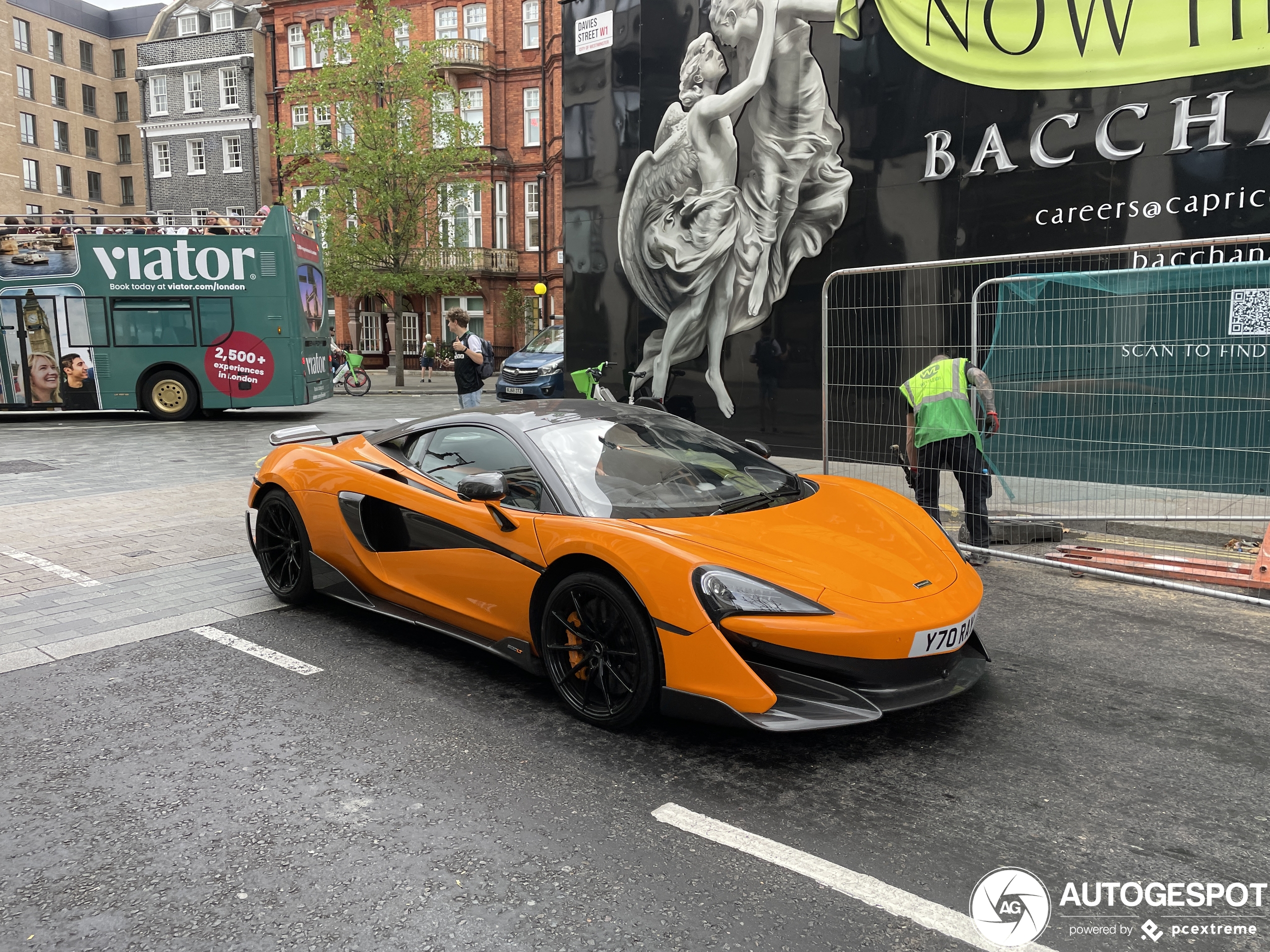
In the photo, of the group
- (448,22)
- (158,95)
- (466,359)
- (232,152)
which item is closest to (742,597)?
(466,359)

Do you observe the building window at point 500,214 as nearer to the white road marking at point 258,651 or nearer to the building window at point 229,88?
the building window at point 229,88

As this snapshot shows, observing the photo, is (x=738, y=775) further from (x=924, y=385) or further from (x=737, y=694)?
(x=924, y=385)

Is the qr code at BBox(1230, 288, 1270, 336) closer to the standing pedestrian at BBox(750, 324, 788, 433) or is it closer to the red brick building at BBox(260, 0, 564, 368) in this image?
the standing pedestrian at BBox(750, 324, 788, 433)

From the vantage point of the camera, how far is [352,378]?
26.1 meters

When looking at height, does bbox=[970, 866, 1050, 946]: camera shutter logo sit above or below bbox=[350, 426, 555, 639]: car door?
below

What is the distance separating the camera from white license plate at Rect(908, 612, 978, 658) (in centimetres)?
332

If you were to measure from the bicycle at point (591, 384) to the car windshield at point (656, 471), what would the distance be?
748 cm

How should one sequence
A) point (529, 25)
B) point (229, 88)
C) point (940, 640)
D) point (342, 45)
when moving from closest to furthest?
point (940, 640), point (342, 45), point (529, 25), point (229, 88)

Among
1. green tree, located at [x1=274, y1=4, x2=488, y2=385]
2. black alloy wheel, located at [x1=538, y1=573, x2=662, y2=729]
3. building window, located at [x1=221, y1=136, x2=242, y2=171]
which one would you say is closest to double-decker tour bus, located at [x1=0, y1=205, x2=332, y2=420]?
green tree, located at [x1=274, y1=4, x2=488, y2=385]

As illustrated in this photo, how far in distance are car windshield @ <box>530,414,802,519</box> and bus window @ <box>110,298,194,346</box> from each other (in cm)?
1503

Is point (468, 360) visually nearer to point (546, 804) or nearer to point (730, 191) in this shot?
point (730, 191)

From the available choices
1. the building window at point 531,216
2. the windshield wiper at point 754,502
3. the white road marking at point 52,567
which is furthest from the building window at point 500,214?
the windshield wiper at point 754,502

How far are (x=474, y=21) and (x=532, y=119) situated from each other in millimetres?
4901

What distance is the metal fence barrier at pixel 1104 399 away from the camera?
5816 millimetres
